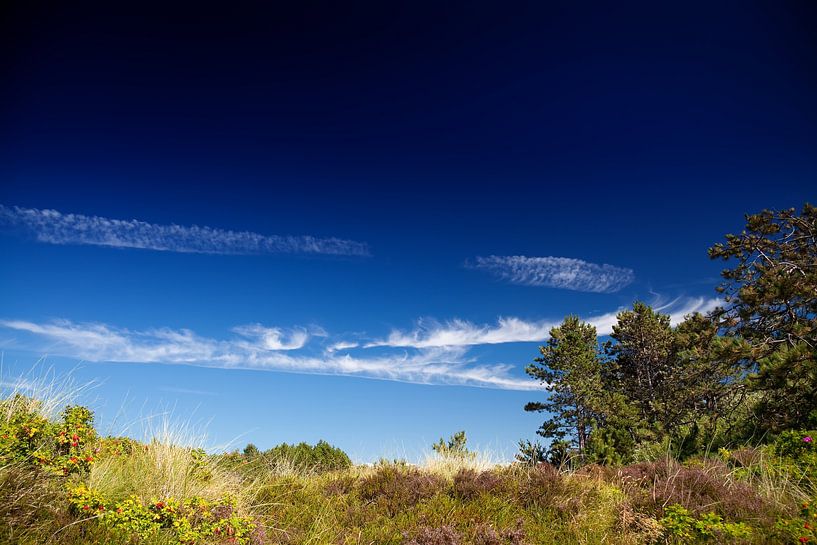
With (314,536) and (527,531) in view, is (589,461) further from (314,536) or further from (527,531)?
(314,536)

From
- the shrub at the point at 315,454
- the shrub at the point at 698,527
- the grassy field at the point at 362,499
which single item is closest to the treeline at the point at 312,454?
the shrub at the point at 315,454

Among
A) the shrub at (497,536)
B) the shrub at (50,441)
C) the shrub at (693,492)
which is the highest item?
the shrub at (50,441)

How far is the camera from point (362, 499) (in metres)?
9.12

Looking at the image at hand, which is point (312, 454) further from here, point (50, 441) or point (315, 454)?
point (50, 441)

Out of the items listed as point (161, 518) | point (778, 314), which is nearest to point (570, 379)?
point (778, 314)

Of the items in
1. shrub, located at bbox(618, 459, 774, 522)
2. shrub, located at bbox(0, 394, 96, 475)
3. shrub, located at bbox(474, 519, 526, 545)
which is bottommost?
shrub, located at bbox(474, 519, 526, 545)

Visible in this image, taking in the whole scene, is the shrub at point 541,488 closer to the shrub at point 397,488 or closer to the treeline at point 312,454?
the shrub at point 397,488

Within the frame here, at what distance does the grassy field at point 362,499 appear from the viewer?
17.7 ft

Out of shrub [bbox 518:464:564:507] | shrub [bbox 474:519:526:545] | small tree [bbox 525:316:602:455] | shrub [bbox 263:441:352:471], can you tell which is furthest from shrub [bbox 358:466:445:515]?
small tree [bbox 525:316:602:455]

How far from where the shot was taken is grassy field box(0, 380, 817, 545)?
5.40 meters

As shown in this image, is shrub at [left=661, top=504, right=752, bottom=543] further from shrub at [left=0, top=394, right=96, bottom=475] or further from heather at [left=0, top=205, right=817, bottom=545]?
shrub at [left=0, top=394, right=96, bottom=475]

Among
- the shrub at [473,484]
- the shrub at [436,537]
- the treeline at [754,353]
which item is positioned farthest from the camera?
the treeline at [754,353]

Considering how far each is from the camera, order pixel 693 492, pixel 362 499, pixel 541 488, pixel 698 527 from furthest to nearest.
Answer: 1. pixel 362 499
2. pixel 541 488
3. pixel 693 492
4. pixel 698 527

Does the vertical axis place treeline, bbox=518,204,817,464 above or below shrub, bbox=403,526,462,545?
above
